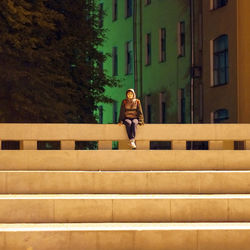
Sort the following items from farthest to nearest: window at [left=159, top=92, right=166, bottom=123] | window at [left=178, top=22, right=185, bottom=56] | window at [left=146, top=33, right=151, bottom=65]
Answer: window at [left=146, top=33, right=151, bottom=65]
window at [left=159, top=92, right=166, bottom=123]
window at [left=178, top=22, right=185, bottom=56]

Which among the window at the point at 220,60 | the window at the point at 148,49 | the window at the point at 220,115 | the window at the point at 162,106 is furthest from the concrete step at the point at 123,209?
the window at the point at 148,49

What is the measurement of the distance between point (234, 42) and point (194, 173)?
57.2 feet

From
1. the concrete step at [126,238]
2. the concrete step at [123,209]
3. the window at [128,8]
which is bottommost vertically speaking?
the concrete step at [126,238]

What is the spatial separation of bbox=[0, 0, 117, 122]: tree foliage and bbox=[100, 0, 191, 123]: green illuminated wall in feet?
18.4

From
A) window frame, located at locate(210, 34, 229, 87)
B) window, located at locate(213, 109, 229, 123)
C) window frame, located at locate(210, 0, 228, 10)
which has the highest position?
window frame, located at locate(210, 0, 228, 10)

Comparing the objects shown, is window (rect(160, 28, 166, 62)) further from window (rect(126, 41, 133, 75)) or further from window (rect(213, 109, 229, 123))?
window (rect(213, 109, 229, 123))

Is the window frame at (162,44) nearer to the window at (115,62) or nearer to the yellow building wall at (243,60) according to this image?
the window at (115,62)

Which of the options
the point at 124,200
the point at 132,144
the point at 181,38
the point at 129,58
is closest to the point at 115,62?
the point at 129,58

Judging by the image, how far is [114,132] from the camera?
48.1 feet

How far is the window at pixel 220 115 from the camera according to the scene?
99.2 ft

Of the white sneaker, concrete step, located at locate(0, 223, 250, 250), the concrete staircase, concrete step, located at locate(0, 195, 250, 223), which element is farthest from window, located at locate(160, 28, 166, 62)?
concrete step, located at locate(0, 223, 250, 250)

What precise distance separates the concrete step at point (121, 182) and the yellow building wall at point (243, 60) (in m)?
16.3

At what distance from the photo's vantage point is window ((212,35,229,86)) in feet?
100

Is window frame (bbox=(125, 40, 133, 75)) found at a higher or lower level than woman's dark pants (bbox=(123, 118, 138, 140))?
higher
